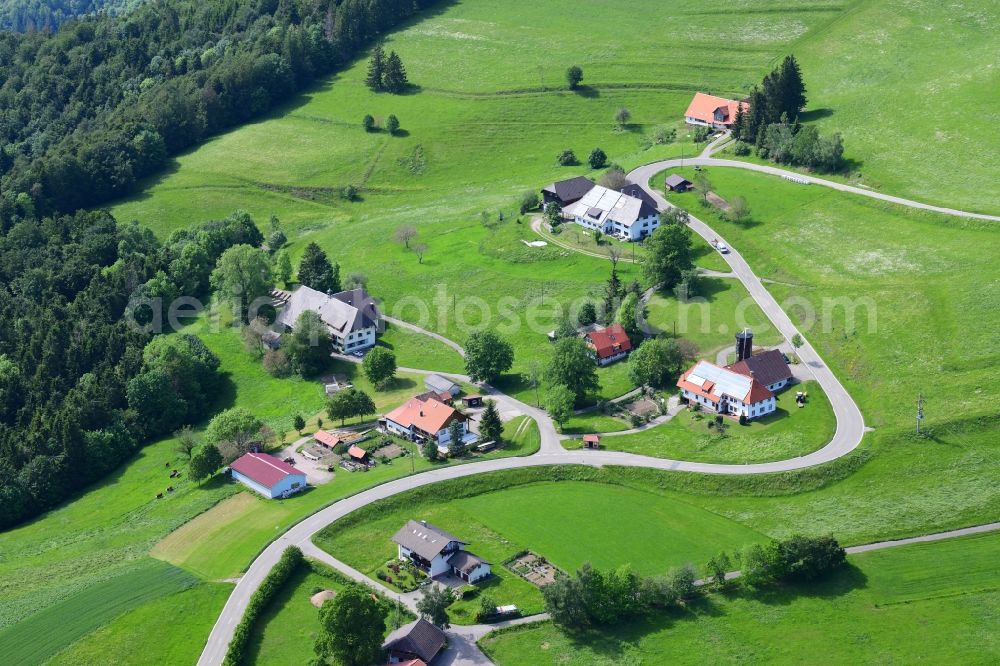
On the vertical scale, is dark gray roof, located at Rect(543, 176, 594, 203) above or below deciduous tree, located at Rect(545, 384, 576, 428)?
above

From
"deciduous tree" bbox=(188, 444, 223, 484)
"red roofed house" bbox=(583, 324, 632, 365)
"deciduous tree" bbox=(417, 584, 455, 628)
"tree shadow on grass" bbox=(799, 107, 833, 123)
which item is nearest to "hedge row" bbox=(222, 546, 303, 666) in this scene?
"deciduous tree" bbox=(417, 584, 455, 628)

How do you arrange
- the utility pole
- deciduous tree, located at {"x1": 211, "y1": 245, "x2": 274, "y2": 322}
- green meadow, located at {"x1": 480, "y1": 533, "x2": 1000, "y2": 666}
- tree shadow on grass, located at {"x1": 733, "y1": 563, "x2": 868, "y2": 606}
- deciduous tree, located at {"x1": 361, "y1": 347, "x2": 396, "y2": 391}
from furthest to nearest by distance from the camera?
deciduous tree, located at {"x1": 211, "y1": 245, "x2": 274, "y2": 322} < deciduous tree, located at {"x1": 361, "y1": 347, "x2": 396, "y2": 391} < the utility pole < tree shadow on grass, located at {"x1": 733, "y1": 563, "x2": 868, "y2": 606} < green meadow, located at {"x1": 480, "y1": 533, "x2": 1000, "y2": 666}

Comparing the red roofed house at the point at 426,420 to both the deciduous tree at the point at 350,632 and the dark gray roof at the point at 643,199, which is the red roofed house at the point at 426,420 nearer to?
the deciduous tree at the point at 350,632

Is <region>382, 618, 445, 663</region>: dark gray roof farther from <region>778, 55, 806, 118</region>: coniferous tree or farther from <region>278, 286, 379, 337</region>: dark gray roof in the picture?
<region>778, 55, 806, 118</region>: coniferous tree

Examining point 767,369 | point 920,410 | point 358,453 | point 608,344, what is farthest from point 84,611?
point 920,410

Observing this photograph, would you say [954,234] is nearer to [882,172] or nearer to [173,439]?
[882,172]

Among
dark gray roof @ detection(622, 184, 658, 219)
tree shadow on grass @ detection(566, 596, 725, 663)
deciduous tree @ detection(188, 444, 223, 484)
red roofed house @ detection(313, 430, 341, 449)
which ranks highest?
dark gray roof @ detection(622, 184, 658, 219)

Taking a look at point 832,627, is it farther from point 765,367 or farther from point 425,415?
point 425,415
